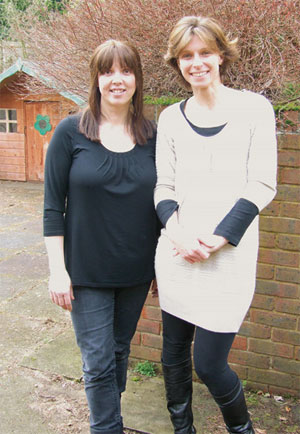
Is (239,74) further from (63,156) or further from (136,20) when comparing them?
(63,156)

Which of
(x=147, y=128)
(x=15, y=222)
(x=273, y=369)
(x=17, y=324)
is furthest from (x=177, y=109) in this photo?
(x=15, y=222)

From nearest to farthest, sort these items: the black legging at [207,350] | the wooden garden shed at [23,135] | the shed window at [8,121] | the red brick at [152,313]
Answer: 1. the black legging at [207,350]
2. the red brick at [152,313]
3. the wooden garden shed at [23,135]
4. the shed window at [8,121]

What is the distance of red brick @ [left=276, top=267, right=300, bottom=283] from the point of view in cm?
287

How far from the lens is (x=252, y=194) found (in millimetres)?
2014

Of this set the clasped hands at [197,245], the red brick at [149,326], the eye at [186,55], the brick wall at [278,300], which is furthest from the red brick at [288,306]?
the eye at [186,55]

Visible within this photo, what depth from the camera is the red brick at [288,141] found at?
2.73 meters

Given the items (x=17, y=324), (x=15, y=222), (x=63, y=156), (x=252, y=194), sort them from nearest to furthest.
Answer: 1. (x=252, y=194)
2. (x=63, y=156)
3. (x=17, y=324)
4. (x=15, y=222)

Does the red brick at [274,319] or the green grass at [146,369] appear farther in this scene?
the green grass at [146,369]

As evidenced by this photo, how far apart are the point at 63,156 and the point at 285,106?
1332 millimetres

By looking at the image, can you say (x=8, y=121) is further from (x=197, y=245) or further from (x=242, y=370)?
(x=197, y=245)

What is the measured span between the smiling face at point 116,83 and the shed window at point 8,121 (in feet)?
41.4

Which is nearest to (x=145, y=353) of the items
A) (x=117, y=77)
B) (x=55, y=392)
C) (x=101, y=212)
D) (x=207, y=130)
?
(x=55, y=392)

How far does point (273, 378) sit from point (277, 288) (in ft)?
1.89

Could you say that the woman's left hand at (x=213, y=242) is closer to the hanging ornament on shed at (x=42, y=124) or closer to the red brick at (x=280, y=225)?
the red brick at (x=280, y=225)
